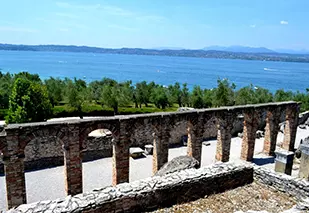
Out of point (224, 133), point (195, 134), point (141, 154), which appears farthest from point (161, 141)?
point (141, 154)

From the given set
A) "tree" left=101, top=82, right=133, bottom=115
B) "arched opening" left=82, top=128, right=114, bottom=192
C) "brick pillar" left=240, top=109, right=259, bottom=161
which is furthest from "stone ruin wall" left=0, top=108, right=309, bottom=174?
"tree" left=101, top=82, right=133, bottom=115

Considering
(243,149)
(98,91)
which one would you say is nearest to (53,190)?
(243,149)

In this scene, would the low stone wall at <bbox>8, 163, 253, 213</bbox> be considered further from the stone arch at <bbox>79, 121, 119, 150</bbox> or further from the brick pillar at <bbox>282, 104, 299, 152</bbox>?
the brick pillar at <bbox>282, 104, 299, 152</bbox>

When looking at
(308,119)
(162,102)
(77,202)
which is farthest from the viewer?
(162,102)

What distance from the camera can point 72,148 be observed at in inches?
409

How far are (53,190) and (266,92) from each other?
93.4ft

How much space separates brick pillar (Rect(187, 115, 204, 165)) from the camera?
13023 millimetres

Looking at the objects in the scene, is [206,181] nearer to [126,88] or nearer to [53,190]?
[53,190]

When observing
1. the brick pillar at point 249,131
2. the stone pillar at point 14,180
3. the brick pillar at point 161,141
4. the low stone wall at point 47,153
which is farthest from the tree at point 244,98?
the stone pillar at point 14,180

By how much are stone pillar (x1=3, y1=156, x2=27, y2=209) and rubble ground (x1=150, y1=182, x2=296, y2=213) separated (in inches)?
236

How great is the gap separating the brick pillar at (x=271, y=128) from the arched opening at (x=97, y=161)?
9.56 metres

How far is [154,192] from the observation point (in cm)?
633

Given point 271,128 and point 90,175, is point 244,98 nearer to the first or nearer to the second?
point 271,128

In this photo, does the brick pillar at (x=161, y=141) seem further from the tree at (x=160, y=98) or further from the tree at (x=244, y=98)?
the tree at (x=160, y=98)
